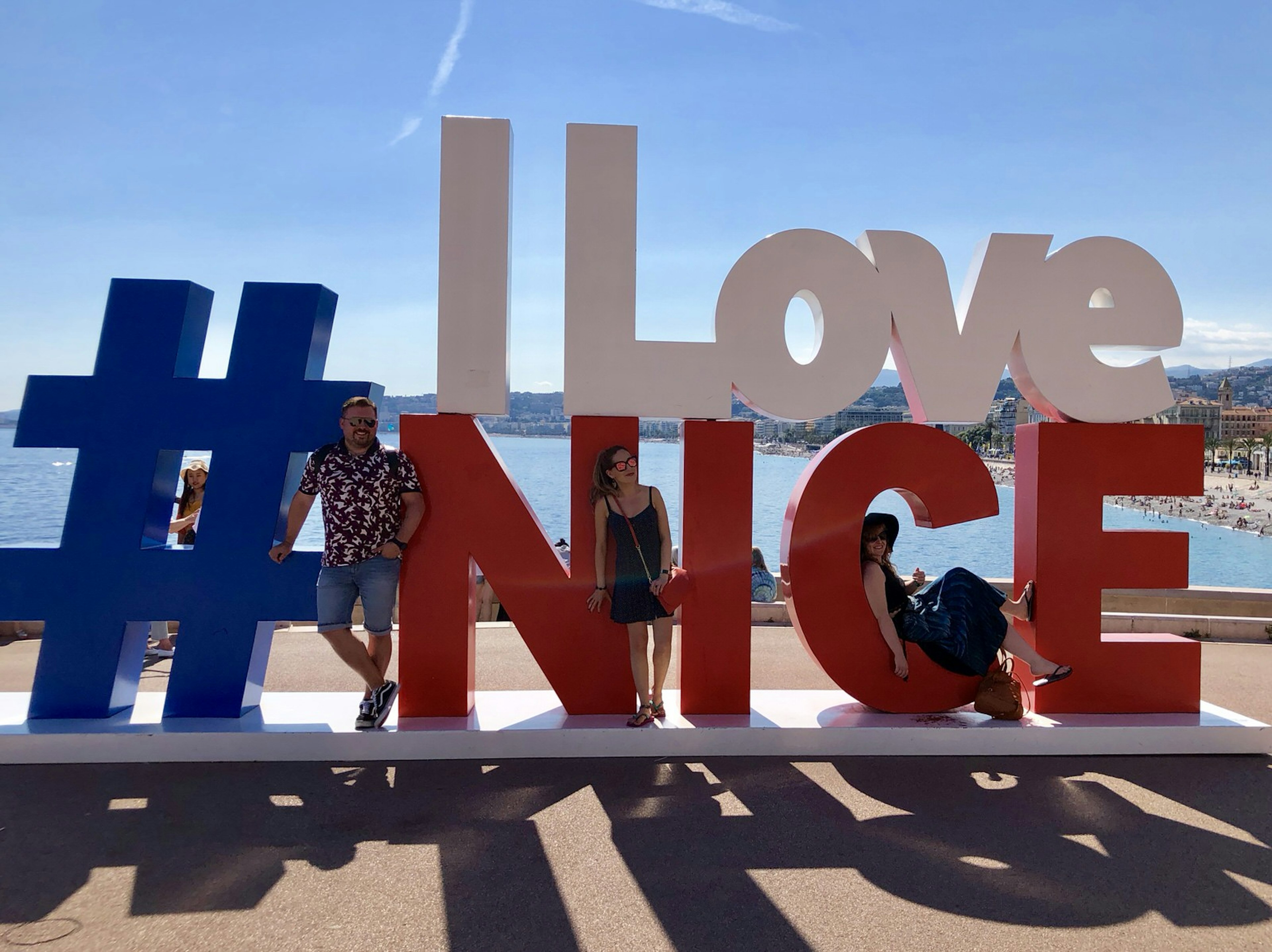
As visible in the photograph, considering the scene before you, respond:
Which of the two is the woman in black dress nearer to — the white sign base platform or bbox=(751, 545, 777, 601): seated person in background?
the white sign base platform

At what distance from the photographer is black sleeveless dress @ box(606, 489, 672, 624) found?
5305 millimetres

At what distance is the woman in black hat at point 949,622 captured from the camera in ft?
18.0

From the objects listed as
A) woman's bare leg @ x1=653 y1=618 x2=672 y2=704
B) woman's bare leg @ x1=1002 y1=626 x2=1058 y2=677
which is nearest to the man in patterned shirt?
woman's bare leg @ x1=653 y1=618 x2=672 y2=704

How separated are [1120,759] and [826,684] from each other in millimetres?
2198

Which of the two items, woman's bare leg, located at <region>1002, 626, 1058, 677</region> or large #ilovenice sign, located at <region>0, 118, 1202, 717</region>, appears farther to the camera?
woman's bare leg, located at <region>1002, 626, 1058, 677</region>

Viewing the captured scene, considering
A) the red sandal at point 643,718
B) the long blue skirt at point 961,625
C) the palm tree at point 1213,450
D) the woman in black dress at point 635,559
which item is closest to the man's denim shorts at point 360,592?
the woman in black dress at point 635,559

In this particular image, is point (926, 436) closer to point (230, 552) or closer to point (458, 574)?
point (458, 574)

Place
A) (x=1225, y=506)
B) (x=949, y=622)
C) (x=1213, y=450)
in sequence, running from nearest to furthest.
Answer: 1. (x=949, y=622)
2. (x=1225, y=506)
3. (x=1213, y=450)

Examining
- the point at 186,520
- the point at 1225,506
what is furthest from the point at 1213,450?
the point at 186,520

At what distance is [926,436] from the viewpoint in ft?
18.5

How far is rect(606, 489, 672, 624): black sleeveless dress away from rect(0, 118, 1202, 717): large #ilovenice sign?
0.88 ft

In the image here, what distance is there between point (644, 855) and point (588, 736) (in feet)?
4.39

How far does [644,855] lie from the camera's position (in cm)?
386

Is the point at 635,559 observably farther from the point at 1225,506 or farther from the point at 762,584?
the point at 1225,506
